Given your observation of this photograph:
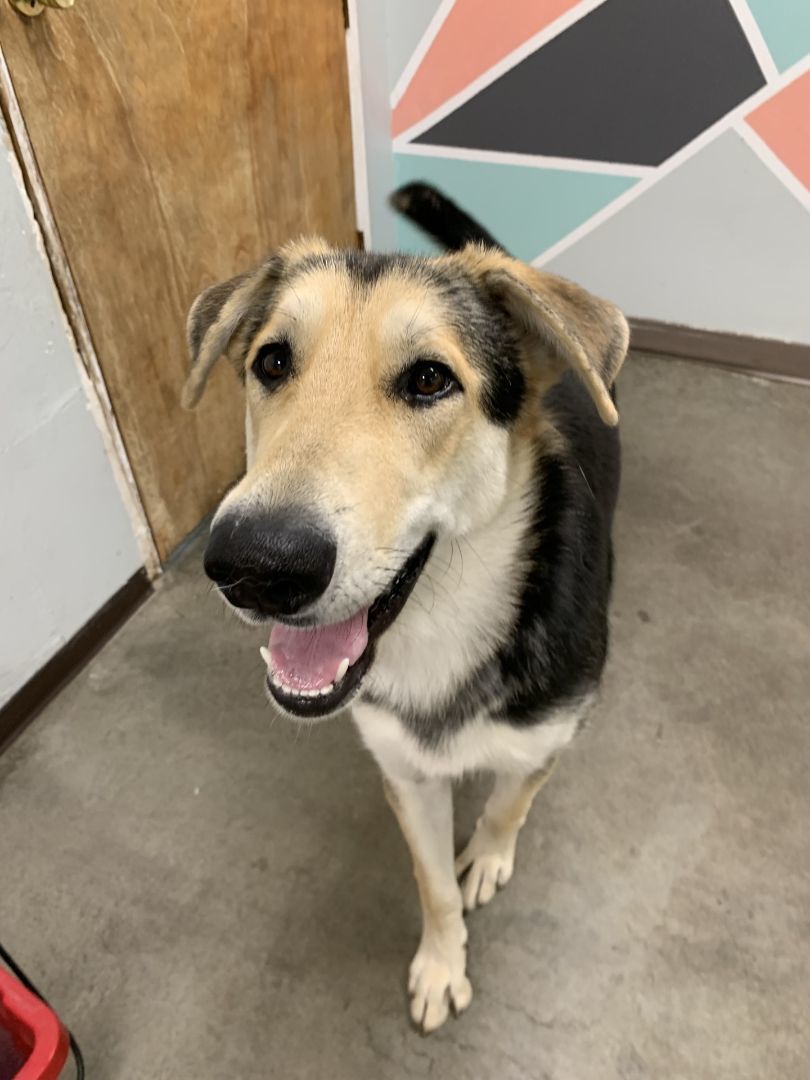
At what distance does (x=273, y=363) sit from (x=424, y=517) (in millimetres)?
363

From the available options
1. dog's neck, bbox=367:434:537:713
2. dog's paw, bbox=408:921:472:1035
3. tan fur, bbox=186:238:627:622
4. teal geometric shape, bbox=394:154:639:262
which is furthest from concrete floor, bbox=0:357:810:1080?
teal geometric shape, bbox=394:154:639:262

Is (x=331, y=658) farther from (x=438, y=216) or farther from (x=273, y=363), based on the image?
(x=438, y=216)

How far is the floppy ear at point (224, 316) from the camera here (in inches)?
54.9

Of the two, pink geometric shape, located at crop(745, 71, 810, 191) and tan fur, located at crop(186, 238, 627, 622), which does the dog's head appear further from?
pink geometric shape, located at crop(745, 71, 810, 191)

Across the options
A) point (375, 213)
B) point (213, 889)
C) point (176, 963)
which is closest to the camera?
point (176, 963)

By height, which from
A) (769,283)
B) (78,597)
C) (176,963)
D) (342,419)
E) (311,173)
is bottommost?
(176,963)

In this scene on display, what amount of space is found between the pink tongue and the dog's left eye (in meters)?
0.32

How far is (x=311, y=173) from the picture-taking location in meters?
2.77

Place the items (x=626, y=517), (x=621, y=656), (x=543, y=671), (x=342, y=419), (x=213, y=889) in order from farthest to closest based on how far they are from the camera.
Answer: (x=626, y=517), (x=621, y=656), (x=213, y=889), (x=543, y=671), (x=342, y=419)

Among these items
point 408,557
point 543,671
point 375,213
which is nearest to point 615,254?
point 375,213

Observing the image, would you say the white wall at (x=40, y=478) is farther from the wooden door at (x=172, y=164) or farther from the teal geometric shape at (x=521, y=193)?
the teal geometric shape at (x=521, y=193)

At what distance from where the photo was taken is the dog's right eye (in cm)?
126

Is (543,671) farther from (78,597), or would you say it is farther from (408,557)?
(78,597)

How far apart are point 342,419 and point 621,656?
1.43 meters
